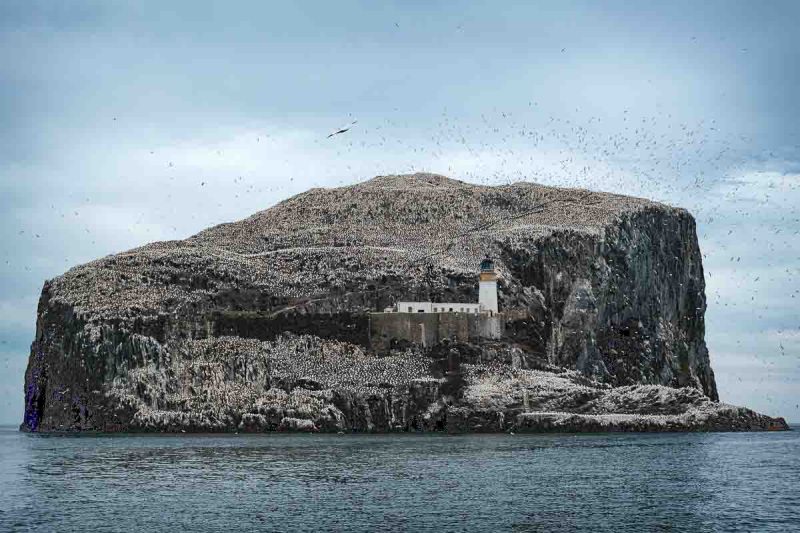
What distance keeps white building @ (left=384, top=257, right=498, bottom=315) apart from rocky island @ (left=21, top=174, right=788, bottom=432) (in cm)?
225

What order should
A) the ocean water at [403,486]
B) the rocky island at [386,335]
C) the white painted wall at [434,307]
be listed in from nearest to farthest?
the ocean water at [403,486]
the rocky island at [386,335]
the white painted wall at [434,307]

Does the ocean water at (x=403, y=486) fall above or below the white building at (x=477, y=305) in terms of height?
below

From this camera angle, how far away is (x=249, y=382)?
98.6 meters

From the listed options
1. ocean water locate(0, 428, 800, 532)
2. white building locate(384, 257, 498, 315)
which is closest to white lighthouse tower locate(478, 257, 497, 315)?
white building locate(384, 257, 498, 315)

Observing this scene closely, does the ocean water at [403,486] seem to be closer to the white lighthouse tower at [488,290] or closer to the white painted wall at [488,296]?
the white painted wall at [488,296]

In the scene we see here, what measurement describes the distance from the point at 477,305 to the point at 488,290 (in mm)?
2049

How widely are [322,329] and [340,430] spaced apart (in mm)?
11575

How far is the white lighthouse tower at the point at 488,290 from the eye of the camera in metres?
107

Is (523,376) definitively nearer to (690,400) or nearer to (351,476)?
(690,400)

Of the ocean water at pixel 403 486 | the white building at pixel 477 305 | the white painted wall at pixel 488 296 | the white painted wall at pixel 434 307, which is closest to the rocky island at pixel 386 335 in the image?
the white painted wall at pixel 488 296

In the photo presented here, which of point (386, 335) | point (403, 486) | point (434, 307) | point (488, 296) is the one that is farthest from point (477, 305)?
point (403, 486)

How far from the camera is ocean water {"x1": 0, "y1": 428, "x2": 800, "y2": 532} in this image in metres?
46.2

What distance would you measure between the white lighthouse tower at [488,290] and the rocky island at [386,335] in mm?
2245

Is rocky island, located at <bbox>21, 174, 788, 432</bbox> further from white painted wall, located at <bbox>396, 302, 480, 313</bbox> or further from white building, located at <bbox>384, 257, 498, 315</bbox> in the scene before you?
white painted wall, located at <bbox>396, 302, 480, 313</bbox>
